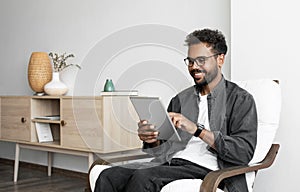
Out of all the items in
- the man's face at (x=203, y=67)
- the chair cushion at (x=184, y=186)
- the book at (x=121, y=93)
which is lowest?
the chair cushion at (x=184, y=186)

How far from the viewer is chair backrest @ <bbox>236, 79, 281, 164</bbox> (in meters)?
2.20

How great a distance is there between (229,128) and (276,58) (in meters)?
0.67

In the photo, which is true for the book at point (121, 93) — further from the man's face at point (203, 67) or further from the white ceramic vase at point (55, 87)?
the man's face at point (203, 67)

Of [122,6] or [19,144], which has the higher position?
[122,6]

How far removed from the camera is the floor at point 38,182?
3.79 metres

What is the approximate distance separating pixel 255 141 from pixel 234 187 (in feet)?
0.77

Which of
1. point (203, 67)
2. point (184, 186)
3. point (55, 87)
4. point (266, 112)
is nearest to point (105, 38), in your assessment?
point (55, 87)

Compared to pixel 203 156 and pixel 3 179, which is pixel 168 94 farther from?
pixel 3 179

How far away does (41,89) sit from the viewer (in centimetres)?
414

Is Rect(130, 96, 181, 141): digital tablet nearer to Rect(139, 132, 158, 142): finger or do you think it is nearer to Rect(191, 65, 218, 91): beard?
Rect(139, 132, 158, 142): finger

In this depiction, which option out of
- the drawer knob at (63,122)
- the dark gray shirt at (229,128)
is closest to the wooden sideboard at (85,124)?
the drawer knob at (63,122)

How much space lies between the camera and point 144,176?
1962 millimetres

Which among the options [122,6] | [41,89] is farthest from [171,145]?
[41,89]

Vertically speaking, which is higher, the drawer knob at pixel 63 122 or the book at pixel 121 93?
the book at pixel 121 93
